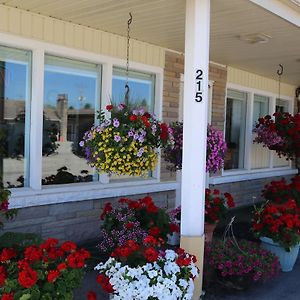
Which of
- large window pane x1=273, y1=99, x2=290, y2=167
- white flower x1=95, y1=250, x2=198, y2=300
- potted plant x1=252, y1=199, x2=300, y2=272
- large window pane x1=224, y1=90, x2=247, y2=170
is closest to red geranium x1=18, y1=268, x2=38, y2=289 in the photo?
white flower x1=95, y1=250, x2=198, y2=300

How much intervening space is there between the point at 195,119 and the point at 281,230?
73.5 inches

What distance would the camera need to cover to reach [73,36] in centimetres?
485

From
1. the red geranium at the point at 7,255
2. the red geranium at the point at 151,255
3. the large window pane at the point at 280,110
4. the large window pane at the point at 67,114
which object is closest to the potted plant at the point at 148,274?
the red geranium at the point at 151,255

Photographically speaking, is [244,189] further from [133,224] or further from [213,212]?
[133,224]

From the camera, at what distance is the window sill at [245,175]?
7.34 metres

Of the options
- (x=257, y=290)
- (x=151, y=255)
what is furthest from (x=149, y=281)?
(x=257, y=290)

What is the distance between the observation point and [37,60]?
15.0ft

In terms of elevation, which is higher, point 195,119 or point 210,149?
point 195,119

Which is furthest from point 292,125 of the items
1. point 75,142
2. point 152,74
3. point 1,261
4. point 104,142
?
point 1,261

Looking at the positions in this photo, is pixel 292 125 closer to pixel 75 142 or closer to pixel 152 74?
pixel 152 74

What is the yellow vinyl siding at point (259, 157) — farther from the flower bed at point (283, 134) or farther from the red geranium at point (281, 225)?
the red geranium at point (281, 225)

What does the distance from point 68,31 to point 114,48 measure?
2.27 feet

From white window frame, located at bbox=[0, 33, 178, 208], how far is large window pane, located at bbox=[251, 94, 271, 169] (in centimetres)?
357

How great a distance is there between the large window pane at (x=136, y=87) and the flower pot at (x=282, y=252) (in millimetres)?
2213
